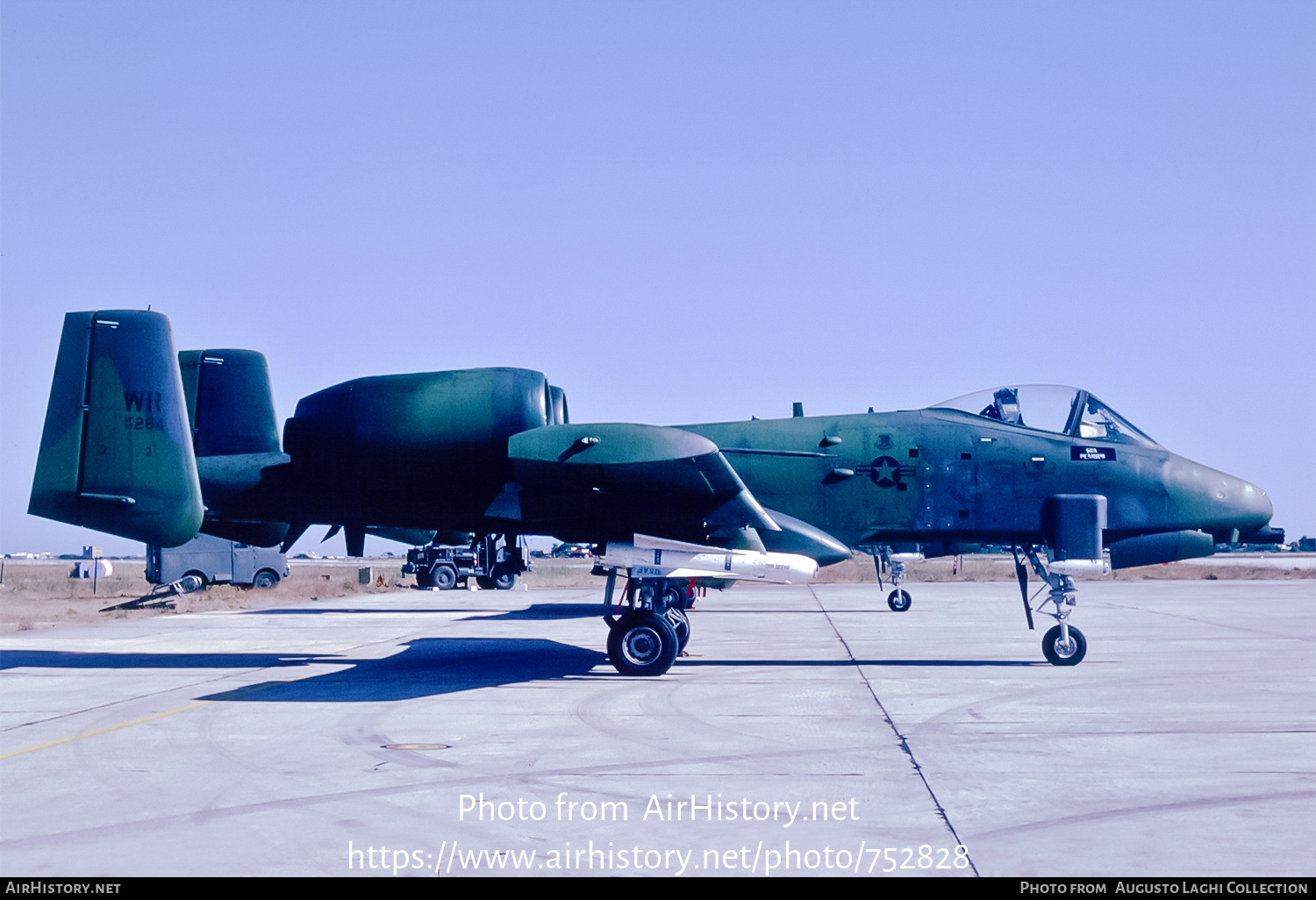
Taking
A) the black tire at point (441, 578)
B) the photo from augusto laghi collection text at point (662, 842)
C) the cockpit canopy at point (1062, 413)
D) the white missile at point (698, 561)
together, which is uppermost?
the cockpit canopy at point (1062, 413)

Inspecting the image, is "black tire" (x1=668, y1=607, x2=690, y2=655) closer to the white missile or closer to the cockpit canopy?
the white missile

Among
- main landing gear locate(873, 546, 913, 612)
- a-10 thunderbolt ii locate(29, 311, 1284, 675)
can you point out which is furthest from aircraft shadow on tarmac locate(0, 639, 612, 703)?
main landing gear locate(873, 546, 913, 612)

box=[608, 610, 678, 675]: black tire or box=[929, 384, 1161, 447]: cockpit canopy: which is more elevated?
box=[929, 384, 1161, 447]: cockpit canopy

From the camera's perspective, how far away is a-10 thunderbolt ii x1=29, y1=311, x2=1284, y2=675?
12.5m

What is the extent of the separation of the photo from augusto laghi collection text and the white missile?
606 cm

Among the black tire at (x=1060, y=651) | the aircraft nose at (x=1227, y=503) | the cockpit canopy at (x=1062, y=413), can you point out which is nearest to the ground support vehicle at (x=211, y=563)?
the cockpit canopy at (x=1062, y=413)

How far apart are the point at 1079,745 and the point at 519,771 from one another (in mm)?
4170

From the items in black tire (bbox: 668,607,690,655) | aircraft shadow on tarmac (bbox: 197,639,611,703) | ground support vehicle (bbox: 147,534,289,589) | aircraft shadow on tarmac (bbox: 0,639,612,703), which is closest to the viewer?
aircraft shadow on tarmac (bbox: 197,639,611,703)

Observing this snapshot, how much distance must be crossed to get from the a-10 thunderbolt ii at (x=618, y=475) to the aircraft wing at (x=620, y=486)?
3 centimetres

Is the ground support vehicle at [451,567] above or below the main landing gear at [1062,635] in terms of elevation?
below

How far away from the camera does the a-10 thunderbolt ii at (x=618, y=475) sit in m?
12.5

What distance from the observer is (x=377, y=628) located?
21.8m

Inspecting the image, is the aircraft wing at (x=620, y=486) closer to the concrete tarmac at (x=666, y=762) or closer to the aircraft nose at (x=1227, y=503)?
the concrete tarmac at (x=666, y=762)

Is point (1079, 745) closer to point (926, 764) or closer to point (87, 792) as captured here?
point (926, 764)
